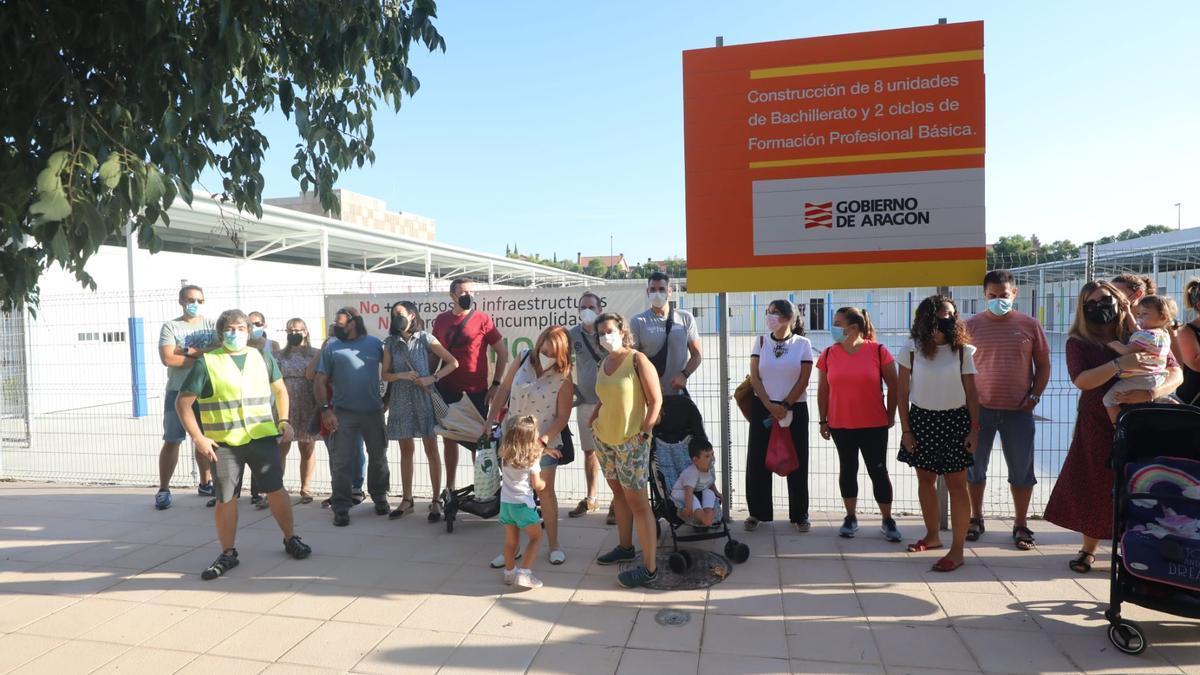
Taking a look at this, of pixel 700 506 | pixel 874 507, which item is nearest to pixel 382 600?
pixel 700 506

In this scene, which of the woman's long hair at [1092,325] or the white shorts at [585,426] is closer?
the woman's long hair at [1092,325]

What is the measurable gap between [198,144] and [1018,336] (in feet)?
16.7

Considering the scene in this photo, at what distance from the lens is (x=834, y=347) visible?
17.0 ft

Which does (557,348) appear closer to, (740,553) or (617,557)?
(617,557)

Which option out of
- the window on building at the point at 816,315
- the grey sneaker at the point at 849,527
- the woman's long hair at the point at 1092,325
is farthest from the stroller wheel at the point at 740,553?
the woman's long hair at the point at 1092,325

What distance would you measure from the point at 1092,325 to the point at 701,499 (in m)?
2.67

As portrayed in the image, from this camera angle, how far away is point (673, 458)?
16.5 feet

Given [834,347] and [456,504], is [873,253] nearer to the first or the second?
[834,347]

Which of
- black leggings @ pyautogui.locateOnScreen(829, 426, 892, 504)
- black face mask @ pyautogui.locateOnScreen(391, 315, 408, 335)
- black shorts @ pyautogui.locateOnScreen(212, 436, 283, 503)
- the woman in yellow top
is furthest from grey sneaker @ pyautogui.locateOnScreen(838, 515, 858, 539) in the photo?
black shorts @ pyautogui.locateOnScreen(212, 436, 283, 503)

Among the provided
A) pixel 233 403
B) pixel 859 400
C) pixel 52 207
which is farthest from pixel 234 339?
pixel 859 400

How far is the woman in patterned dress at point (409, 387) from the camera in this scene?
233 inches

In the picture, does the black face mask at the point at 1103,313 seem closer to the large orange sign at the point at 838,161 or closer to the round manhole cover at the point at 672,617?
the large orange sign at the point at 838,161

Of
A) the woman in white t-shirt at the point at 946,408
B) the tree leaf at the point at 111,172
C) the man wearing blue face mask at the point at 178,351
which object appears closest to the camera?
the tree leaf at the point at 111,172

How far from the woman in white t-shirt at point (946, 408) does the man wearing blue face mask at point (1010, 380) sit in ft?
1.63
